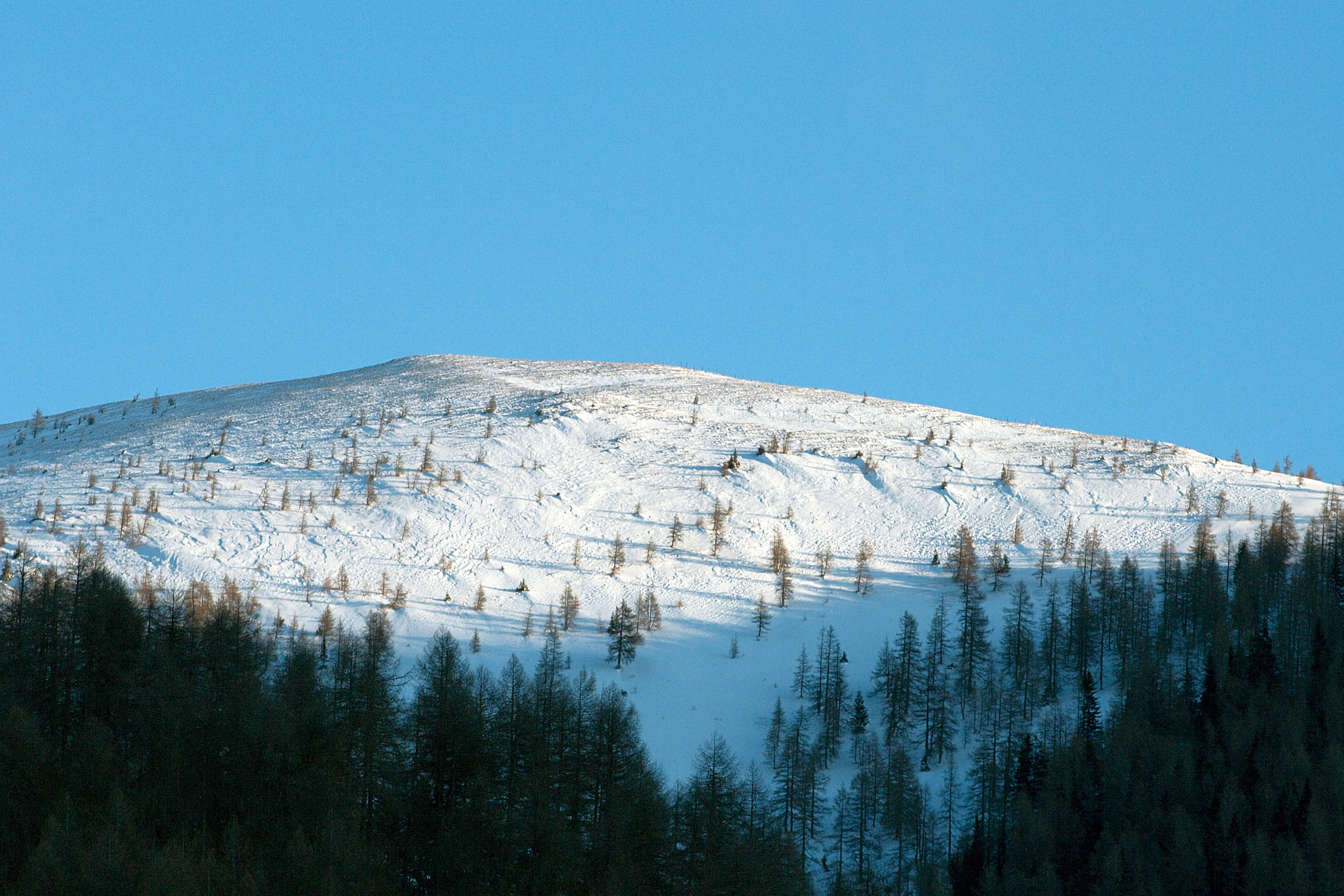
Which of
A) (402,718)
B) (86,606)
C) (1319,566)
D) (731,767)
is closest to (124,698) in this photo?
(86,606)

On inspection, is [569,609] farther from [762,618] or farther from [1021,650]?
[1021,650]

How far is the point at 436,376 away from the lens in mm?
154000

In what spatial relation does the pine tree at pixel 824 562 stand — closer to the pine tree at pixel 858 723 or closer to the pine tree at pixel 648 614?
the pine tree at pixel 648 614

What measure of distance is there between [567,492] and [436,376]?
5350 centimetres

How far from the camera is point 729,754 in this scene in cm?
7188

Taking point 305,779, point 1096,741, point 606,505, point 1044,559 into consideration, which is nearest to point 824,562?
point 1044,559

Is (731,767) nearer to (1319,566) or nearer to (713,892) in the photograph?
(713,892)

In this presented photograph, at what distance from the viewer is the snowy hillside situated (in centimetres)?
8388

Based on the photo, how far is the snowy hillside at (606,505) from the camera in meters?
83.9

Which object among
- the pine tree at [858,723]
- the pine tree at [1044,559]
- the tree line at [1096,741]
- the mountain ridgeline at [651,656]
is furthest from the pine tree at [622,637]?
the pine tree at [1044,559]

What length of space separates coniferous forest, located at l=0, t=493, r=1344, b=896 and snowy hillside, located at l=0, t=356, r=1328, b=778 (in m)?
4.69

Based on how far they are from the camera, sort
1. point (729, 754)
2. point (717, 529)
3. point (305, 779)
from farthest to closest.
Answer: point (717, 529)
point (729, 754)
point (305, 779)

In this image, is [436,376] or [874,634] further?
[436,376]

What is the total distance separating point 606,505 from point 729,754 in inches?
1534
